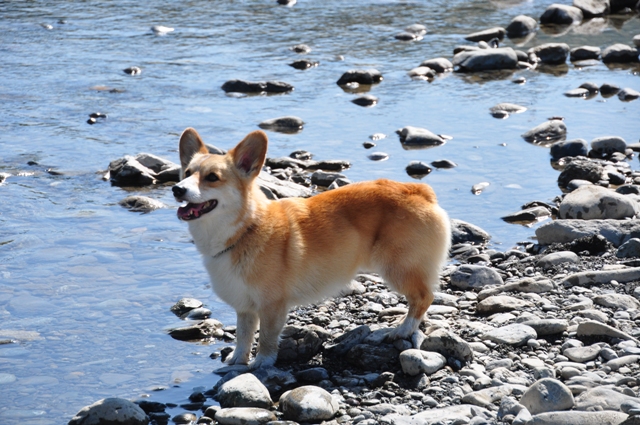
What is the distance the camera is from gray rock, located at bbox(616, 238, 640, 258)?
26.0 feet

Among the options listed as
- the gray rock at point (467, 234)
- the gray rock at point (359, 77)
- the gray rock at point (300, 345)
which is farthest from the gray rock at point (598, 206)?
the gray rock at point (359, 77)

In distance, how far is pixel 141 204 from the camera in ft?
33.2

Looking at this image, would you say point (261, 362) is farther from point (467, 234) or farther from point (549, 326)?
point (467, 234)

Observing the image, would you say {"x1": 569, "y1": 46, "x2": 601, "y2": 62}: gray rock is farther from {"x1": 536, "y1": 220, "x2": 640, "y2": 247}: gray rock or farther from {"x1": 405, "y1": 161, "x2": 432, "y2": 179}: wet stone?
{"x1": 536, "y1": 220, "x2": 640, "y2": 247}: gray rock

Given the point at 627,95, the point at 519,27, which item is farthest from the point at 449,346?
the point at 519,27

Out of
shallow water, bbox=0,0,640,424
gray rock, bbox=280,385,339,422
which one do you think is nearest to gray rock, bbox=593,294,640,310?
shallow water, bbox=0,0,640,424

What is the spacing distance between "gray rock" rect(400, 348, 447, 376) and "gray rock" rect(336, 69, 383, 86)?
10.3m

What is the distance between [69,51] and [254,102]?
4955 mm

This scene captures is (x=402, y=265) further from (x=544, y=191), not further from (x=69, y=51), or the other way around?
(x=69, y=51)

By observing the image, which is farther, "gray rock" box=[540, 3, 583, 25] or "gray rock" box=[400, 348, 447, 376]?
"gray rock" box=[540, 3, 583, 25]

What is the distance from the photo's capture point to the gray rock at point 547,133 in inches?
497

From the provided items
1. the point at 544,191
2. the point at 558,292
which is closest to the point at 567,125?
the point at 544,191

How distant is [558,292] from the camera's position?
7246mm

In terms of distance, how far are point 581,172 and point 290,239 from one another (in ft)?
18.4
